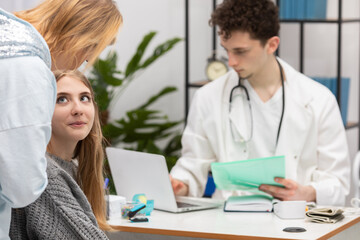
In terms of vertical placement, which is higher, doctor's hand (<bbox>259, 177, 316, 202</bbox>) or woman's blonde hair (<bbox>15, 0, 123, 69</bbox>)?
woman's blonde hair (<bbox>15, 0, 123, 69</bbox>)

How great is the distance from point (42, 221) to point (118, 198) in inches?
40.1

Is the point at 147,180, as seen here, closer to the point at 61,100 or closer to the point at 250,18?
the point at 61,100

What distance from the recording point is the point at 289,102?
317 cm

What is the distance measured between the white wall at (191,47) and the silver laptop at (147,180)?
7.41 feet

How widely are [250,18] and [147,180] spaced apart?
107 centimetres

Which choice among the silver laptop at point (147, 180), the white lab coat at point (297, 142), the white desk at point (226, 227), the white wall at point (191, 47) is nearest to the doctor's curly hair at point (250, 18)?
the white lab coat at point (297, 142)

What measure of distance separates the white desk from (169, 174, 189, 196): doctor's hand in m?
0.40

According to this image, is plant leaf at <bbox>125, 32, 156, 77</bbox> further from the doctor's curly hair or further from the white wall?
the doctor's curly hair

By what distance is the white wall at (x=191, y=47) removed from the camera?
4.65 meters

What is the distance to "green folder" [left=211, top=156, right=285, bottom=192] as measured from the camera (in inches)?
100

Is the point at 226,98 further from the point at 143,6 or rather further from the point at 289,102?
the point at 143,6

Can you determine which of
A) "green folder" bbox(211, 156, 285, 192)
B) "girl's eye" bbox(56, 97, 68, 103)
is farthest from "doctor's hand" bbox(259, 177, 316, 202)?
"girl's eye" bbox(56, 97, 68, 103)

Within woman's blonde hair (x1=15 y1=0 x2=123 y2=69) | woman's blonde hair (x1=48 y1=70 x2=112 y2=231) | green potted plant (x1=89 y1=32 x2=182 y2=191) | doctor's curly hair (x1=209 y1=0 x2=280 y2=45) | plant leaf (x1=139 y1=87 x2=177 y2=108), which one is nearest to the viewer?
woman's blonde hair (x1=15 y1=0 x2=123 y2=69)

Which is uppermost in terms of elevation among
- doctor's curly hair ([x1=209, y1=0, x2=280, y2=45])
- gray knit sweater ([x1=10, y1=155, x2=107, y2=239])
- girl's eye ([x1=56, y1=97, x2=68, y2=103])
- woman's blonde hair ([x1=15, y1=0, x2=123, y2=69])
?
woman's blonde hair ([x1=15, y1=0, x2=123, y2=69])
